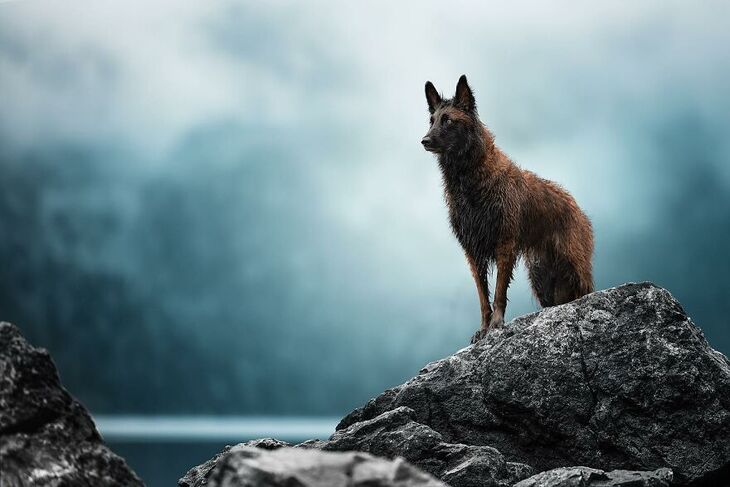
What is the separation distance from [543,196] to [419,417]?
3783 mm

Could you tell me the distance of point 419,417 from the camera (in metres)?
10.5

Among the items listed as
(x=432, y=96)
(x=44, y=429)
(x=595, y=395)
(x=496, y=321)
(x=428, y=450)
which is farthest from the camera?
(x=432, y=96)

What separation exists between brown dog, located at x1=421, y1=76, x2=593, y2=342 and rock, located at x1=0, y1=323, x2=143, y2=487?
259 inches

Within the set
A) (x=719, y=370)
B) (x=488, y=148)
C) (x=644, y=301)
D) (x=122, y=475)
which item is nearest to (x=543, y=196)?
(x=488, y=148)

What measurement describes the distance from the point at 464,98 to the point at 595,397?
439cm

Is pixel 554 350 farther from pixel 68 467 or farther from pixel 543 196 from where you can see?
pixel 68 467

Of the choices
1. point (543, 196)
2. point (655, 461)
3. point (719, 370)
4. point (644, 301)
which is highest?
point (543, 196)

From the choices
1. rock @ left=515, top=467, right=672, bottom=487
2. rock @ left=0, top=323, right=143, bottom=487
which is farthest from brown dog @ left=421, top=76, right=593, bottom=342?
rock @ left=0, top=323, right=143, bottom=487

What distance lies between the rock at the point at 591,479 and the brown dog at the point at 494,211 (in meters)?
3.41

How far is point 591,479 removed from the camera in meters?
7.95

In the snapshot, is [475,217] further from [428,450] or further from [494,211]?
[428,450]

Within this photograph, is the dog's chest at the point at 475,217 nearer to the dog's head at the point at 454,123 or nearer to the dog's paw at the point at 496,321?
the dog's head at the point at 454,123

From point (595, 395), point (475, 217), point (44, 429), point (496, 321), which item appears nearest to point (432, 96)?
point (475, 217)

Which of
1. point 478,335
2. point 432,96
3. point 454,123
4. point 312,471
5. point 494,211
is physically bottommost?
point 312,471
